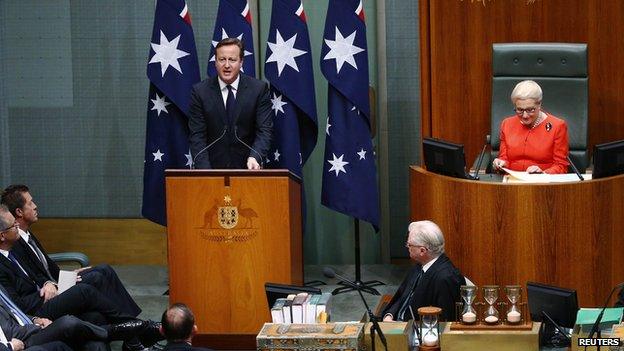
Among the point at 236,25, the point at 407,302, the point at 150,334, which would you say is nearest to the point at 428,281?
the point at 407,302

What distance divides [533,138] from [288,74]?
166cm

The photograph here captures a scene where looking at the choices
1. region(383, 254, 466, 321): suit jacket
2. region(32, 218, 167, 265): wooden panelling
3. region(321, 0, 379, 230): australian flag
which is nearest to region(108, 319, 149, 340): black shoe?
region(383, 254, 466, 321): suit jacket

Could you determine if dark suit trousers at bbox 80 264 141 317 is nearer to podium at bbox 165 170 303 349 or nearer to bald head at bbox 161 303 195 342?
podium at bbox 165 170 303 349

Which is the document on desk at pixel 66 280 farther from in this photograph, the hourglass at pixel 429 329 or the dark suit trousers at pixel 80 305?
the hourglass at pixel 429 329

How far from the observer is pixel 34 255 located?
6.64 metres

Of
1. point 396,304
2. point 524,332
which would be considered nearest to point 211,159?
point 396,304

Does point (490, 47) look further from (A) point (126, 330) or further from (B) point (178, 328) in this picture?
(B) point (178, 328)

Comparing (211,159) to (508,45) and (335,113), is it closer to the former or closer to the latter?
(335,113)

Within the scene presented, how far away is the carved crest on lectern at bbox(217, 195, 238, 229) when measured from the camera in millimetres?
6477

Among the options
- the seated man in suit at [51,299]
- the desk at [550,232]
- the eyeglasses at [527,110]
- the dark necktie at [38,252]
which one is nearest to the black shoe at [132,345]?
the seated man in suit at [51,299]

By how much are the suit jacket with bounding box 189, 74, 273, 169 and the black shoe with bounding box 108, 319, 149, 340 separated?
3.56ft

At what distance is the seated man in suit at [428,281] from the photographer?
560 centimetres

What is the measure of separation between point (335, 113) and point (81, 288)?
7.42 feet

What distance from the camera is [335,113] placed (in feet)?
26.4
